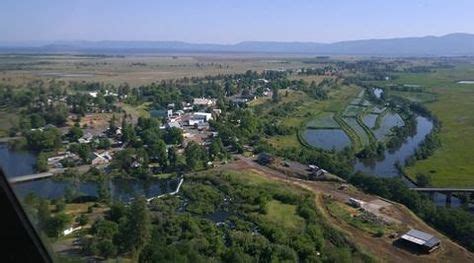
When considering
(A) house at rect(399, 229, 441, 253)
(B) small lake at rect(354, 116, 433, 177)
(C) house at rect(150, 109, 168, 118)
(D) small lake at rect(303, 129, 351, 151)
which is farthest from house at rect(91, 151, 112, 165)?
(A) house at rect(399, 229, 441, 253)

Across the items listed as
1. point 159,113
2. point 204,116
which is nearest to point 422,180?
point 204,116

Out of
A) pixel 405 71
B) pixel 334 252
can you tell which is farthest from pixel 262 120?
pixel 405 71

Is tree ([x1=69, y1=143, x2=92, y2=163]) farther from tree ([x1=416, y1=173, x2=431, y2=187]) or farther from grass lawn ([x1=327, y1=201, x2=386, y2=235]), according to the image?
tree ([x1=416, y1=173, x2=431, y2=187])

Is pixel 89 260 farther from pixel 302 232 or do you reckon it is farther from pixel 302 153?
pixel 302 153

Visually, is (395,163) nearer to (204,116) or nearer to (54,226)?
(204,116)

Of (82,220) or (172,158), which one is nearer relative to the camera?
(82,220)

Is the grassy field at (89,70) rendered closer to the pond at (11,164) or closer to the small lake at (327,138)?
the small lake at (327,138)
